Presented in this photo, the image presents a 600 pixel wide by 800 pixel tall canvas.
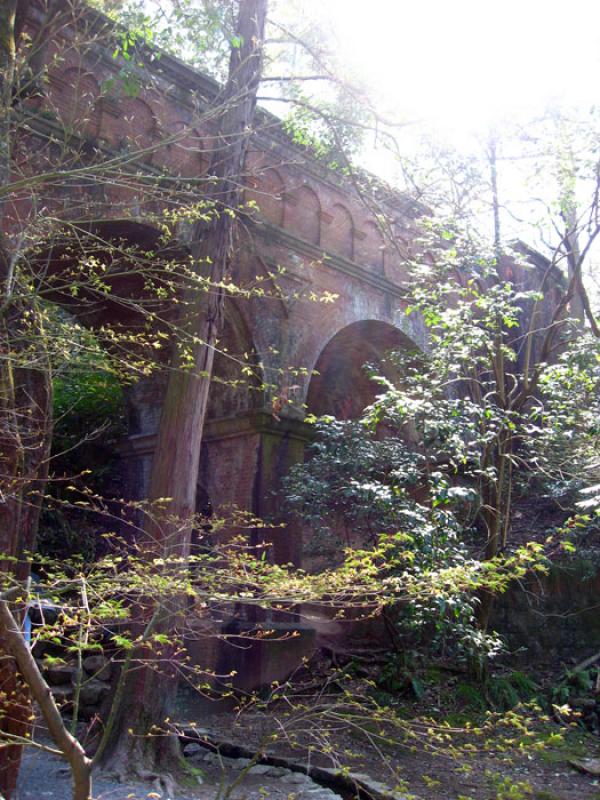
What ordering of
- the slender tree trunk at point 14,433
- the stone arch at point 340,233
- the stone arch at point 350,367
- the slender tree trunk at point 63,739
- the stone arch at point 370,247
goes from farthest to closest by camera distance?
the stone arch at point 350,367
the stone arch at point 370,247
the stone arch at point 340,233
the slender tree trunk at point 14,433
the slender tree trunk at point 63,739

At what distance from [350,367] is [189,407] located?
257 inches

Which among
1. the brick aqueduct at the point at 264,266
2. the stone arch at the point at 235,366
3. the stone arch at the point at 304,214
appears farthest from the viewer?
the stone arch at the point at 304,214

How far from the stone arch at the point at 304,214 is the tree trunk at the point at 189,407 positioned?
3.10 metres

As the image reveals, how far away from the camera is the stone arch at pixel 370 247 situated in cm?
1154

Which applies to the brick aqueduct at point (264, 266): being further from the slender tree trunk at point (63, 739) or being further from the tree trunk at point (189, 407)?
the slender tree trunk at point (63, 739)

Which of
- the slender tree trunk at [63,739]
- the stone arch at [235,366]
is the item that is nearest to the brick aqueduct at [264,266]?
the stone arch at [235,366]

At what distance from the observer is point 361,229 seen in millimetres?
11625

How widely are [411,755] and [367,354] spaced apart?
684 centimetres

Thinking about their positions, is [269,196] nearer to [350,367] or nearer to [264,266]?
[264,266]

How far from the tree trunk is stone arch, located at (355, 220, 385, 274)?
172 inches

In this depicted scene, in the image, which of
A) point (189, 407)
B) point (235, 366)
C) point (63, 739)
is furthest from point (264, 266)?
point (63, 739)

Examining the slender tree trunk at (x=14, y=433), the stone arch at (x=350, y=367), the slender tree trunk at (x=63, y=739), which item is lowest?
the slender tree trunk at (x=63, y=739)

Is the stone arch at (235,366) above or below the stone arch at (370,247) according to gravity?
below

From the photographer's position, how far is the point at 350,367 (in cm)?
1295
